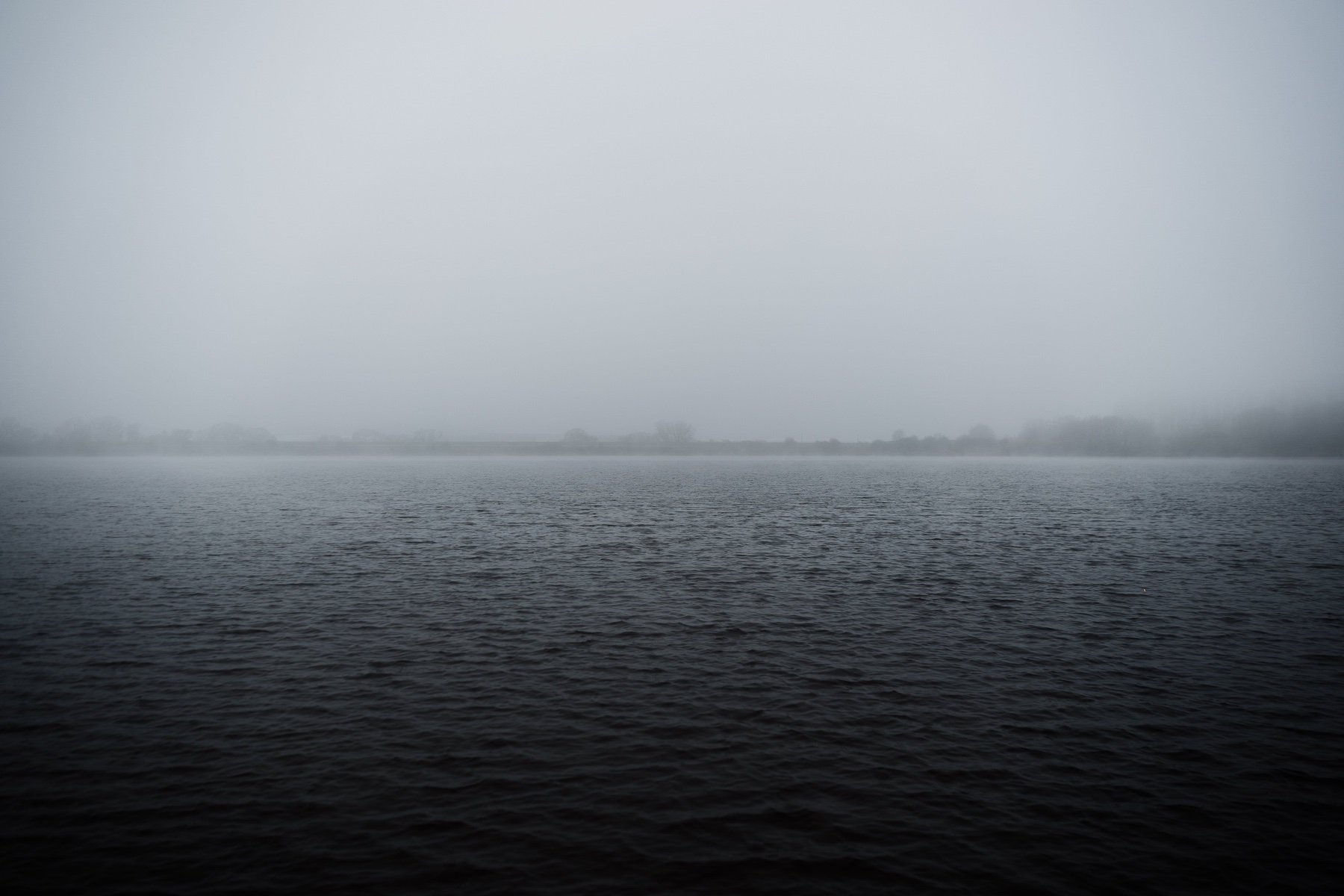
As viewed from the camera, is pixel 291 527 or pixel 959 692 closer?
pixel 959 692

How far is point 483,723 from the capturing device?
65.0 feet

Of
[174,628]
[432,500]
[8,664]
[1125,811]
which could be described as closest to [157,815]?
[8,664]

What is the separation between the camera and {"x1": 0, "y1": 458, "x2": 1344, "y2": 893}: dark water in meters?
13.5

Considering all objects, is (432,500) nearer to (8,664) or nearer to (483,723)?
(8,664)

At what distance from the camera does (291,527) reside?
208 feet

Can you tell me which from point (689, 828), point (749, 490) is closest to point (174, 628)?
point (689, 828)

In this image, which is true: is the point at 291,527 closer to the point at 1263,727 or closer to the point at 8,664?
the point at 8,664

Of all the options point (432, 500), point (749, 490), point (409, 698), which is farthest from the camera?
point (749, 490)

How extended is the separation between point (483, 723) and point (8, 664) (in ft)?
62.0

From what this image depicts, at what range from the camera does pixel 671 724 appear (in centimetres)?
1984

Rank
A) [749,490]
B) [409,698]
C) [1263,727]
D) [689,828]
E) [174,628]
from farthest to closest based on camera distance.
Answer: [749,490], [174,628], [409,698], [1263,727], [689,828]

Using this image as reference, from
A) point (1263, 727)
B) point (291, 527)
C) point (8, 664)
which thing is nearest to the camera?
point (1263, 727)

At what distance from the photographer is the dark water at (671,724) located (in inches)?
531

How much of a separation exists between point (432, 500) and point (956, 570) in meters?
76.3
